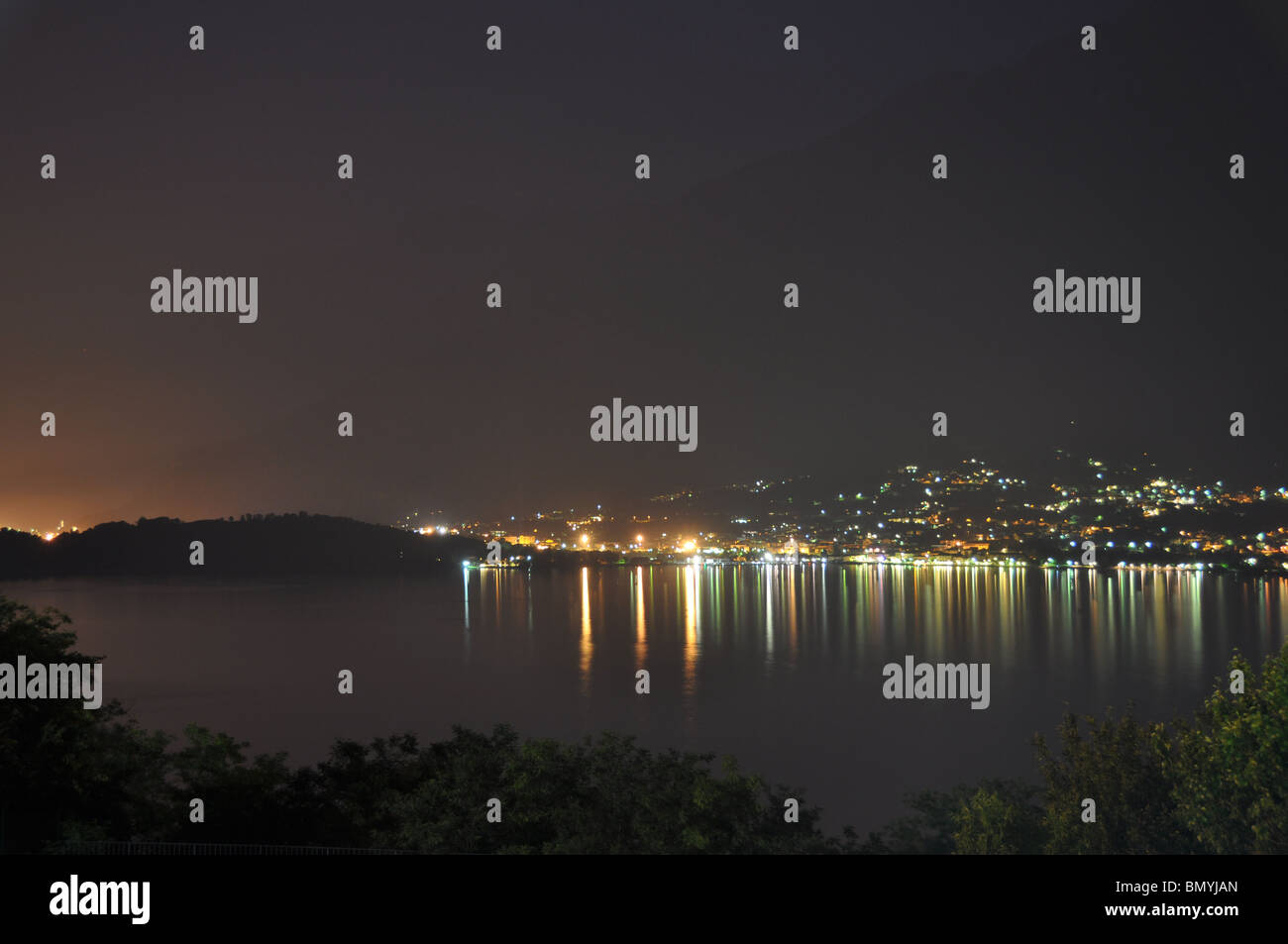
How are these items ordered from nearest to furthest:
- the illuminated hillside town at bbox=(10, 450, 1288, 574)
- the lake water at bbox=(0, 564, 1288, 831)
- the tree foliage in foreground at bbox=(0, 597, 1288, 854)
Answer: the tree foliage in foreground at bbox=(0, 597, 1288, 854), the lake water at bbox=(0, 564, 1288, 831), the illuminated hillside town at bbox=(10, 450, 1288, 574)

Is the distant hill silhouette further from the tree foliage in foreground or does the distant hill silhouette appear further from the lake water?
the tree foliage in foreground

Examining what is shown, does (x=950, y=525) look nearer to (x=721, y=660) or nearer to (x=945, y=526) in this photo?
(x=945, y=526)

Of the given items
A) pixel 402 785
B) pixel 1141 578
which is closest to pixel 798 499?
pixel 1141 578

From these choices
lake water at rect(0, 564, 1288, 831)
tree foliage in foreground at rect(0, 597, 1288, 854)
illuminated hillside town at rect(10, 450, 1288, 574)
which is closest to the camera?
tree foliage in foreground at rect(0, 597, 1288, 854)

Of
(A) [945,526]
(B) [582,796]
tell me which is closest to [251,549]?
(A) [945,526]

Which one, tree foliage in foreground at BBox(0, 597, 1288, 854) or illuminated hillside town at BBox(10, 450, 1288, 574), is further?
illuminated hillside town at BBox(10, 450, 1288, 574)

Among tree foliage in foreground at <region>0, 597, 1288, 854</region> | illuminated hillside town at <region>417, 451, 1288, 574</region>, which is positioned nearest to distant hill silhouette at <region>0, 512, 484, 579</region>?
illuminated hillside town at <region>417, 451, 1288, 574</region>

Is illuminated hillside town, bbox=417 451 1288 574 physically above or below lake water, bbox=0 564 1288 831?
above
